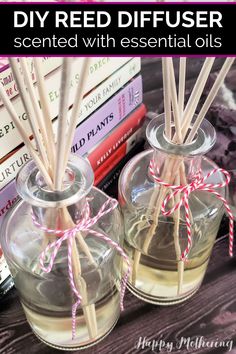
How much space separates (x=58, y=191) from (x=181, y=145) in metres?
0.10

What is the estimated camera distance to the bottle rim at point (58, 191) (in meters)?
0.34

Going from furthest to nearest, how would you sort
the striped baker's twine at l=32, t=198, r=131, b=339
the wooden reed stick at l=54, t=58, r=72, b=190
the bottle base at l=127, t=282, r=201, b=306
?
the bottle base at l=127, t=282, r=201, b=306 → the striped baker's twine at l=32, t=198, r=131, b=339 → the wooden reed stick at l=54, t=58, r=72, b=190

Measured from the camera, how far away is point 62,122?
0.91ft

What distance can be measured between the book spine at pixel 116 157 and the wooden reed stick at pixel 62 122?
0.21 m

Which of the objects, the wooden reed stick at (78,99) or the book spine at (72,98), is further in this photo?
the book spine at (72,98)

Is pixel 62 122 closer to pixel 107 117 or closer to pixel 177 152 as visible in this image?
pixel 177 152

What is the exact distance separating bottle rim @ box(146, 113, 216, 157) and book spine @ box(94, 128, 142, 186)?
0.54ft

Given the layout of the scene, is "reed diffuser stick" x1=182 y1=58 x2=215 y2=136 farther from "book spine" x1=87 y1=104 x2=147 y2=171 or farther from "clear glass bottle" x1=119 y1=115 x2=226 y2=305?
"book spine" x1=87 y1=104 x2=147 y2=171

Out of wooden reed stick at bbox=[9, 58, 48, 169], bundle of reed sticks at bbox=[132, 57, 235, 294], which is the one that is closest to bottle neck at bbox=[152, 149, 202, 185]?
bundle of reed sticks at bbox=[132, 57, 235, 294]

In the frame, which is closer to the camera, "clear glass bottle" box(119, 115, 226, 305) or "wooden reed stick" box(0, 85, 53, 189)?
"wooden reed stick" box(0, 85, 53, 189)

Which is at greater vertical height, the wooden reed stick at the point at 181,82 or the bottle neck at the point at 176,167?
the wooden reed stick at the point at 181,82

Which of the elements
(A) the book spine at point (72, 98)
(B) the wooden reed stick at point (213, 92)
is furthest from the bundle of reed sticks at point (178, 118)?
(A) the book spine at point (72, 98)

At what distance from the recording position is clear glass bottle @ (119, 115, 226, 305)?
0.44 m

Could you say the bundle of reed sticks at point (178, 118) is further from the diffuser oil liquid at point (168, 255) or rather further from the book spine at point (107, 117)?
the book spine at point (107, 117)
